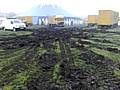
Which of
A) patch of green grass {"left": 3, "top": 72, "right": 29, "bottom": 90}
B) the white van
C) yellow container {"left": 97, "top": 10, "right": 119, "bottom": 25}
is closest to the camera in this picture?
→ patch of green grass {"left": 3, "top": 72, "right": 29, "bottom": 90}

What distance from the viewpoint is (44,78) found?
29.5 feet

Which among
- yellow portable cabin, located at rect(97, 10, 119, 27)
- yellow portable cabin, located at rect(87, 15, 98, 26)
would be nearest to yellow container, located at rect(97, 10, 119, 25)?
yellow portable cabin, located at rect(97, 10, 119, 27)

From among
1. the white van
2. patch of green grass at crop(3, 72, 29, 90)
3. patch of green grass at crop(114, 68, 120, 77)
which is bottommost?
patch of green grass at crop(114, 68, 120, 77)

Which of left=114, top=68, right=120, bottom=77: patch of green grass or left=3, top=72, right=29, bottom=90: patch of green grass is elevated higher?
left=3, top=72, right=29, bottom=90: patch of green grass

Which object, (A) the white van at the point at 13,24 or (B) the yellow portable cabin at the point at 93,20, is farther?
(B) the yellow portable cabin at the point at 93,20

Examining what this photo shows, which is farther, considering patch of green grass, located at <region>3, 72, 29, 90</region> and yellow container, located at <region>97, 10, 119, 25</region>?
yellow container, located at <region>97, 10, 119, 25</region>

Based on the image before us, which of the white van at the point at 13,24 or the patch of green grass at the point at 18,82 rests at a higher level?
the white van at the point at 13,24

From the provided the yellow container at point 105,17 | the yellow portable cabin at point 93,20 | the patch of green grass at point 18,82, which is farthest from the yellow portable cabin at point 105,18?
the patch of green grass at point 18,82

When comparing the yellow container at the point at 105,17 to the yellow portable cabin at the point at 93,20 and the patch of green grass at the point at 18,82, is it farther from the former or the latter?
the patch of green grass at the point at 18,82

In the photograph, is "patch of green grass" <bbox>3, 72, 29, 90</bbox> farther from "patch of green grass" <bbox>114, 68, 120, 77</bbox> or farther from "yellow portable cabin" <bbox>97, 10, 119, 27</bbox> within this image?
"yellow portable cabin" <bbox>97, 10, 119, 27</bbox>

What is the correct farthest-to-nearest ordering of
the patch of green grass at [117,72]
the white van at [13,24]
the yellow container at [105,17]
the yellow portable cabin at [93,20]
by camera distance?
the yellow portable cabin at [93,20]
the yellow container at [105,17]
the white van at [13,24]
the patch of green grass at [117,72]

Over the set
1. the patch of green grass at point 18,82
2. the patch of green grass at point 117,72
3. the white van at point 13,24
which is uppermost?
the white van at point 13,24

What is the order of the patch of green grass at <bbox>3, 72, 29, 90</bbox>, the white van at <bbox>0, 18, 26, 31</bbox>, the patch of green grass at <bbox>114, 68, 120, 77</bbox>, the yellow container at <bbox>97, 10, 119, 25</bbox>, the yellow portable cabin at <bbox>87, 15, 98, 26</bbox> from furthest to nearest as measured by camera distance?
the yellow portable cabin at <bbox>87, 15, 98, 26</bbox> < the yellow container at <bbox>97, 10, 119, 25</bbox> < the white van at <bbox>0, 18, 26, 31</bbox> < the patch of green grass at <bbox>114, 68, 120, 77</bbox> < the patch of green grass at <bbox>3, 72, 29, 90</bbox>

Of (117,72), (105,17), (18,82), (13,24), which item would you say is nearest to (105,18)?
(105,17)
